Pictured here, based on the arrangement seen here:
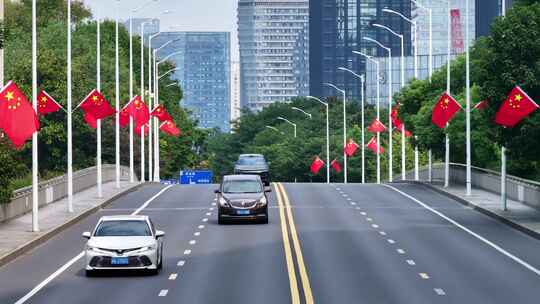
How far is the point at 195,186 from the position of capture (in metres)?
73.2

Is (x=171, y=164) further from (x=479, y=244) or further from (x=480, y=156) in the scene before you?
(x=479, y=244)

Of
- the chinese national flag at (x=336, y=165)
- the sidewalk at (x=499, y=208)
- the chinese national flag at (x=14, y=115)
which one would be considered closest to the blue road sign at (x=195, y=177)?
the chinese national flag at (x=336, y=165)

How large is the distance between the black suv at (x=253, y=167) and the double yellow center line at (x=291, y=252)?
9890 millimetres

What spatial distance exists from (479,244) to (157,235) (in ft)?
39.2

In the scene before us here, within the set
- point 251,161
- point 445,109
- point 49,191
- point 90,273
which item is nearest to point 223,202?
point 49,191

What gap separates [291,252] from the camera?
37.8 metres

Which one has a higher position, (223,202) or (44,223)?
(223,202)

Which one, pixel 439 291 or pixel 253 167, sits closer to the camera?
pixel 439 291

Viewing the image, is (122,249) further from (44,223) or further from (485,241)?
(44,223)

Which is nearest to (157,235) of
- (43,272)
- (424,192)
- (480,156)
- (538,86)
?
(43,272)

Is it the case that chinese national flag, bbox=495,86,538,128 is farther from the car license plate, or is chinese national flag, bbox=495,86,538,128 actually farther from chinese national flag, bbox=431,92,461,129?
the car license plate

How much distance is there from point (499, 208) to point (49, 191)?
1863 cm

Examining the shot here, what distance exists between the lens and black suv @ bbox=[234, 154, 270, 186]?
234ft

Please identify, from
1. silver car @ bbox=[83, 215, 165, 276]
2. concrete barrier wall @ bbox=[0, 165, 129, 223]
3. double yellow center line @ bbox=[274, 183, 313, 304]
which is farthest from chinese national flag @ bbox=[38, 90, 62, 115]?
silver car @ bbox=[83, 215, 165, 276]
